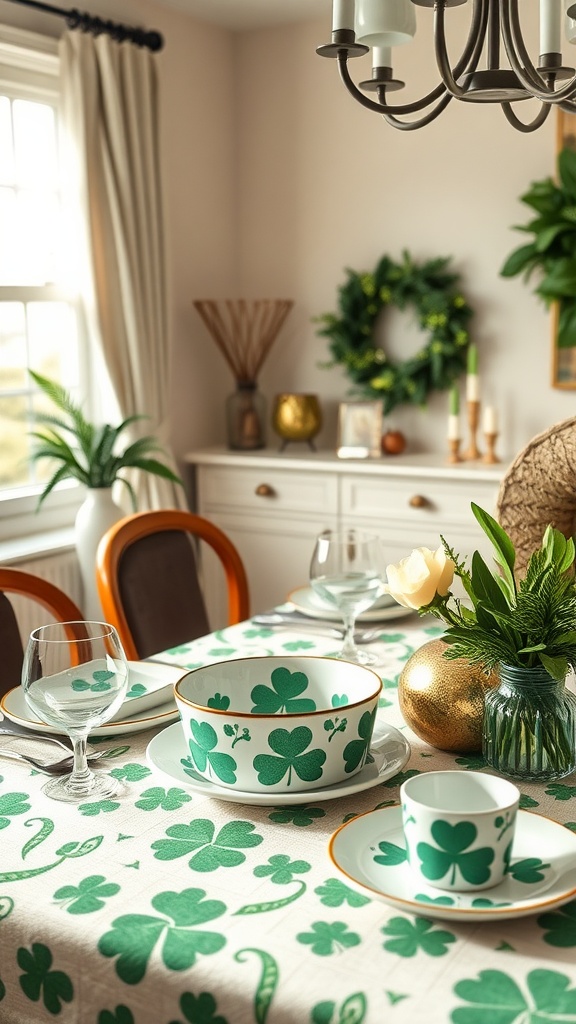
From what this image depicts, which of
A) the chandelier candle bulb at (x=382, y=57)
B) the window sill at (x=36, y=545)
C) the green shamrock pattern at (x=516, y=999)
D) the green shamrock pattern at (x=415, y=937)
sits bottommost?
the window sill at (x=36, y=545)

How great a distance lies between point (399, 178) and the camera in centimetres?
370

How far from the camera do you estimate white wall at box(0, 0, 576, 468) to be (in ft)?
11.6

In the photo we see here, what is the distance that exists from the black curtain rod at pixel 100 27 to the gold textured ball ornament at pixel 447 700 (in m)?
2.59

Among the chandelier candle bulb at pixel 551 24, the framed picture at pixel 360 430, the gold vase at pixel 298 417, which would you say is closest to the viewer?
the chandelier candle bulb at pixel 551 24

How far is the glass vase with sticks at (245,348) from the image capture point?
3.87m

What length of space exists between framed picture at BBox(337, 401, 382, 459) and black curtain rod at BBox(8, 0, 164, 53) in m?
1.36

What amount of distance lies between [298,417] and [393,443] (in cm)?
36

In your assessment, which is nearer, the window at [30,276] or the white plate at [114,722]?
the white plate at [114,722]

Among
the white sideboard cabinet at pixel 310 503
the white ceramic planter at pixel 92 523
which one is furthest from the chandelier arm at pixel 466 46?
the white ceramic planter at pixel 92 523

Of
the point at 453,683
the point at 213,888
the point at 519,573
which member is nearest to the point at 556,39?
the point at 519,573

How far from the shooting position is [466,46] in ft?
4.94

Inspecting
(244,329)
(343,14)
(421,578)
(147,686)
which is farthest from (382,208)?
(421,578)

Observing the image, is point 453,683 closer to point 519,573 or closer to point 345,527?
point 519,573

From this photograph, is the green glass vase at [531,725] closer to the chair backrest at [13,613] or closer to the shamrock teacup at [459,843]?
the shamrock teacup at [459,843]
